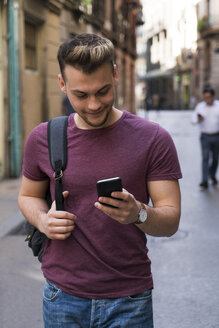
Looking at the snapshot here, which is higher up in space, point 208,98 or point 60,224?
point 208,98

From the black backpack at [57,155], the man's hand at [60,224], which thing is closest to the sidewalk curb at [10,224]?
the black backpack at [57,155]

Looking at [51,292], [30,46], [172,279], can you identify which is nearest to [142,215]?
[51,292]

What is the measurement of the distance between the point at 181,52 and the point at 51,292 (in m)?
65.5

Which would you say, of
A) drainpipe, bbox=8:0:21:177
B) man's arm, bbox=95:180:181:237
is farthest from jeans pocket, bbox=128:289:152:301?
drainpipe, bbox=8:0:21:177

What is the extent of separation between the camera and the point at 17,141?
1134cm

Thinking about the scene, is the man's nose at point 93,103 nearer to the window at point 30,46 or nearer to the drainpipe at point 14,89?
the drainpipe at point 14,89

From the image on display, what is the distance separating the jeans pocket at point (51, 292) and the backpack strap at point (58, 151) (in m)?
0.32

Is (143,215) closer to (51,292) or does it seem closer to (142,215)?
(142,215)

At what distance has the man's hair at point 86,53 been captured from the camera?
6.21 ft

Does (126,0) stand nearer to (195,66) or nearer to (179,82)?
(195,66)

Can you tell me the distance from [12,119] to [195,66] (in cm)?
4673

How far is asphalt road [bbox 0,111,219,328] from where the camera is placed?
13.3ft

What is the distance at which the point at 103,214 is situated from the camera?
200 cm

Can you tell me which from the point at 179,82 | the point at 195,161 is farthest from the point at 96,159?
the point at 179,82
